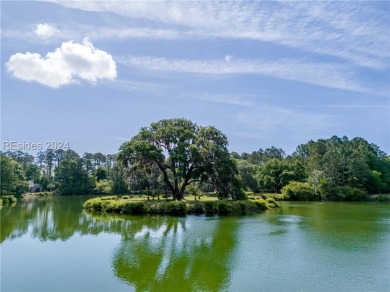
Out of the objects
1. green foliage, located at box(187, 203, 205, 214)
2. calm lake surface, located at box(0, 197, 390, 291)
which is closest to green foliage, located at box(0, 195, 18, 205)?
calm lake surface, located at box(0, 197, 390, 291)

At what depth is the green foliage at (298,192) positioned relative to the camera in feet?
194

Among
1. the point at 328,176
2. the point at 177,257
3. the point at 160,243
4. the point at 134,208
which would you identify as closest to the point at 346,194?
the point at 328,176

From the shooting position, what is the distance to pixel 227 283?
12.8m

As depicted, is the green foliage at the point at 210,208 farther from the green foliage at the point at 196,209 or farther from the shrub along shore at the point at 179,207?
the green foliage at the point at 196,209

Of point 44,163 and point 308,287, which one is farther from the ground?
point 44,163

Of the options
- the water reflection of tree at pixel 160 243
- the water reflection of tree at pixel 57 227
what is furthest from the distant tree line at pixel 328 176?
the water reflection of tree at pixel 57 227

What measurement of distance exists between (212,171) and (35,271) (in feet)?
88.6

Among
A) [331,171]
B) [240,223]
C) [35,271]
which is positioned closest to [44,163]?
[331,171]

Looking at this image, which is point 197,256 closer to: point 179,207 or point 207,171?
point 179,207

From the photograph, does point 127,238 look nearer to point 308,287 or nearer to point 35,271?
point 35,271

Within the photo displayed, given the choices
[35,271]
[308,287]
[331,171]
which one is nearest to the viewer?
[308,287]

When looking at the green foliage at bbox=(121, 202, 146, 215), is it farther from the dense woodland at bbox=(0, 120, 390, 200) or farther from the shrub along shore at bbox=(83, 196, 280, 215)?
the dense woodland at bbox=(0, 120, 390, 200)

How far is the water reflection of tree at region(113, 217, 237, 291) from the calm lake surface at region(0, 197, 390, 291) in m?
0.04

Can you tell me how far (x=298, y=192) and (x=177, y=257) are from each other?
46.4 m
